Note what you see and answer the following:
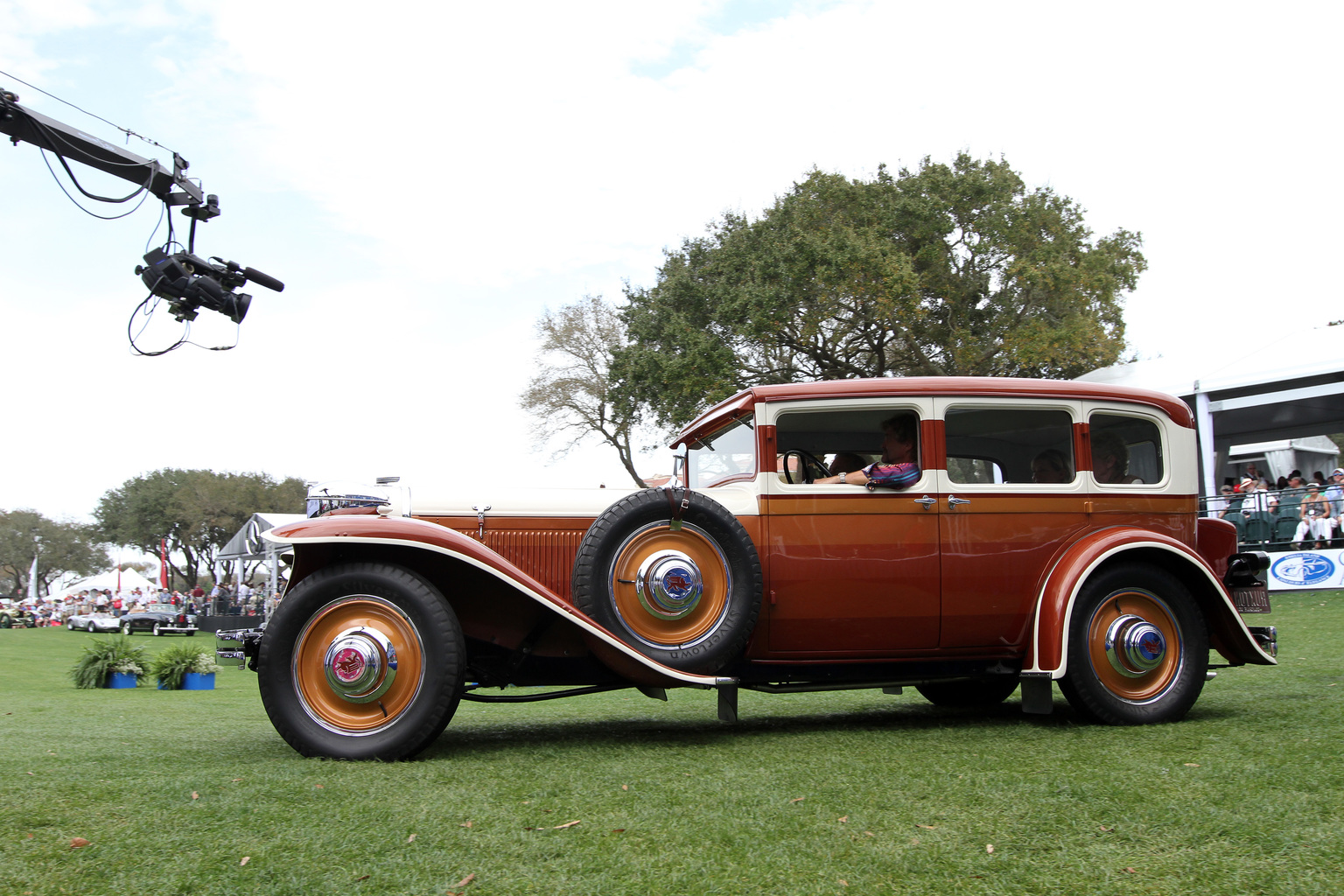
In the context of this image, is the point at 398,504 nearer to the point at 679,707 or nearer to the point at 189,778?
the point at 189,778

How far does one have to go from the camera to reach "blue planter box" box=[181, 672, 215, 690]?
10570 millimetres

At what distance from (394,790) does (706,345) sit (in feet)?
65.9

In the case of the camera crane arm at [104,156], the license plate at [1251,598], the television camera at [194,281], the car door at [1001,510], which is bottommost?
the license plate at [1251,598]

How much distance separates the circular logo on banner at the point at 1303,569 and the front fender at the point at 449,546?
47.2ft

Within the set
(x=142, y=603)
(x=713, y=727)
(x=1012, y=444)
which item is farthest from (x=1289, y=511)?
(x=142, y=603)

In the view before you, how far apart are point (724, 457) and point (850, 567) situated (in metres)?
1.06

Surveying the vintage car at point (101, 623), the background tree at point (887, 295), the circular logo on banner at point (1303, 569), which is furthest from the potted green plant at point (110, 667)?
the vintage car at point (101, 623)

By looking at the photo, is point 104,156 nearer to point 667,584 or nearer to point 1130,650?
point 667,584

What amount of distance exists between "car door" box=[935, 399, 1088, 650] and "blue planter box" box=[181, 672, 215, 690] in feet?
28.7

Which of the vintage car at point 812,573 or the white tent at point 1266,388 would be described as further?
the white tent at point 1266,388

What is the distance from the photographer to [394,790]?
3639 mm

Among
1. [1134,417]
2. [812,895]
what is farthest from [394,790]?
[1134,417]

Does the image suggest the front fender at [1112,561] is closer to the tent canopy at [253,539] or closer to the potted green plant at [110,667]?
the potted green plant at [110,667]

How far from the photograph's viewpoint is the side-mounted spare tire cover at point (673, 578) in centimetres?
478
